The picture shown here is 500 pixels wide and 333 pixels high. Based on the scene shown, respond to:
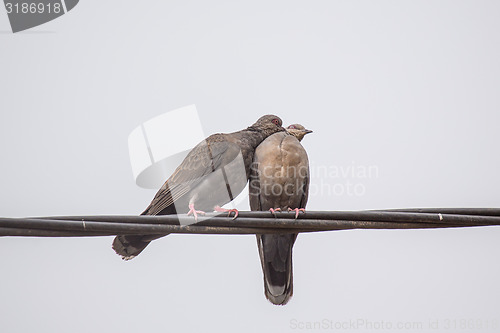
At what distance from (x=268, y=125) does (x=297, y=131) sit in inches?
13.8

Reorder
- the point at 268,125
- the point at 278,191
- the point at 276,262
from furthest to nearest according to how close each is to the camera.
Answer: the point at 268,125 → the point at 276,262 → the point at 278,191

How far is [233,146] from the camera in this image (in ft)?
18.9

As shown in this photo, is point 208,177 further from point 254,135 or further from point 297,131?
point 297,131

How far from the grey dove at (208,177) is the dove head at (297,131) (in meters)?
0.64

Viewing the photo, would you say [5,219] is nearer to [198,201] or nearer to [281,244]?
[198,201]

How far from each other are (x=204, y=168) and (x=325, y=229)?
196 cm

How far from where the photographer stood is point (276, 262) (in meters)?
5.96

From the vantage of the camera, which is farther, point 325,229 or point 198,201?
point 198,201

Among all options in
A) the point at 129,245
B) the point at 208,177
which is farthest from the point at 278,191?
the point at 129,245

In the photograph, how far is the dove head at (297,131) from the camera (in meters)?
6.42

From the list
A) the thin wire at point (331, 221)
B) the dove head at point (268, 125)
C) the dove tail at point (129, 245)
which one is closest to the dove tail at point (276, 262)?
the dove head at point (268, 125)

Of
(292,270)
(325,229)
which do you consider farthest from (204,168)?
(325,229)

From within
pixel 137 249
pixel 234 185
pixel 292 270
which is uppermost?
pixel 234 185

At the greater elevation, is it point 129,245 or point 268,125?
point 268,125
